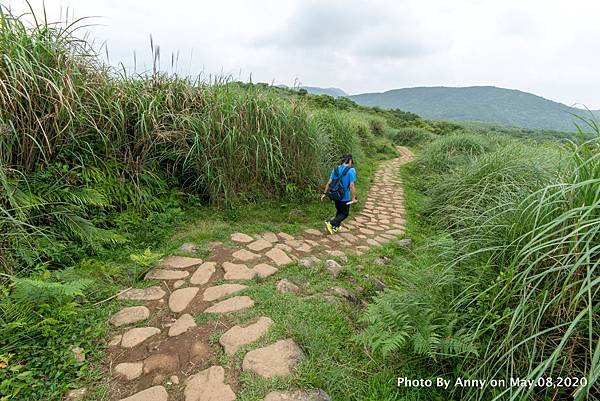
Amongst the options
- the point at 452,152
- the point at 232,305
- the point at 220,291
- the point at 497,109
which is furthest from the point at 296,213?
the point at 497,109

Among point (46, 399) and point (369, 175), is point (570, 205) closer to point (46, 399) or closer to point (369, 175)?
point (46, 399)

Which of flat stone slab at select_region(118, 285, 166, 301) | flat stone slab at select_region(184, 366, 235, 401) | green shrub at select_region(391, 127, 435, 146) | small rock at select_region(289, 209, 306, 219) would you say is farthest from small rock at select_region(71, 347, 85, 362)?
green shrub at select_region(391, 127, 435, 146)

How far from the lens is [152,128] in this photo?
11.5ft

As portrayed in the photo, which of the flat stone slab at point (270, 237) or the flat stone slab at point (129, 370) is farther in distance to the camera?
the flat stone slab at point (270, 237)

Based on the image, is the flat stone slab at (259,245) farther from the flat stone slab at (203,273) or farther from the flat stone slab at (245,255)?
the flat stone slab at (203,273)

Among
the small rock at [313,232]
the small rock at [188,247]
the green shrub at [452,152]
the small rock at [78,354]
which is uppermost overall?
the green shrub at [452,152]

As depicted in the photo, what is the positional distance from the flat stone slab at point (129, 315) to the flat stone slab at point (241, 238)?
51.3 inches

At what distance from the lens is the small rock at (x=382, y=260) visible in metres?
3.29

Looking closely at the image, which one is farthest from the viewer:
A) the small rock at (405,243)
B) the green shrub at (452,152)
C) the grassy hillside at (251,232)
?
the green shrub at (452,152)

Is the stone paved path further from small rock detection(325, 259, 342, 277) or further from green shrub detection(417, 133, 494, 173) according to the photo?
green shrub detection(417, 133, 494, 173)

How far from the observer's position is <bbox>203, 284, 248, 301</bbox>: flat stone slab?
7.45 feet

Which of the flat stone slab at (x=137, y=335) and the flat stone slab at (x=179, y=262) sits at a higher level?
the flat stone slab at (x=179, y=262)

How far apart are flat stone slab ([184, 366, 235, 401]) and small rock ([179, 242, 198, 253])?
59.3 inches

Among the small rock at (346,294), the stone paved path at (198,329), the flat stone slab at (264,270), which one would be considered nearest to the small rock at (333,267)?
the stone paved path at (198,329)
